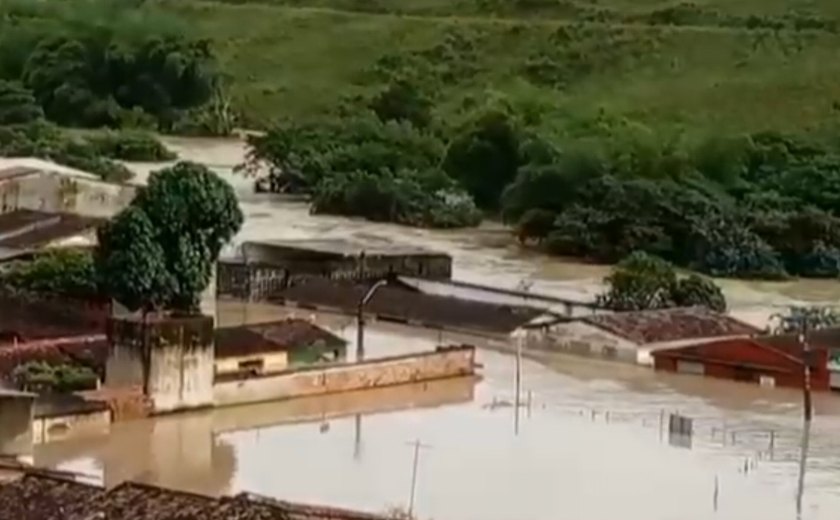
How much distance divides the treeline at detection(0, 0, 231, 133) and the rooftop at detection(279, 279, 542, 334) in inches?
863

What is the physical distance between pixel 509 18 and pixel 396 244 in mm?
26541

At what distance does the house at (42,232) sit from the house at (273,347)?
4.95 metres

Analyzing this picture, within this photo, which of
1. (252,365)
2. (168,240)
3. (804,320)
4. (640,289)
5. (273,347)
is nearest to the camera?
(168,240)

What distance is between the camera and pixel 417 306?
2869 centimetres

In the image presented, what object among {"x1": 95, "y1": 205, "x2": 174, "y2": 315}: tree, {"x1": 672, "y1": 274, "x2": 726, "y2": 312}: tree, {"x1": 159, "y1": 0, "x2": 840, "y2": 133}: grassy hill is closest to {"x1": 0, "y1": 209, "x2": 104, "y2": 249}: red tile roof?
{"x1": 95, "y1": 205, "x2": 174, "y2": 315}: tree

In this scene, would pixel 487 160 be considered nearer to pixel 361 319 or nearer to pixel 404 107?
pixel 404 107

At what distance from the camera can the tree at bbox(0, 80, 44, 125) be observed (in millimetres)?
49500

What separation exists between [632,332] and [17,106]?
26036 millimetres

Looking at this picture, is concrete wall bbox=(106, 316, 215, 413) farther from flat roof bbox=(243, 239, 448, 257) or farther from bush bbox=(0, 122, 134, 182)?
bush bbox=(0, 122, 134, 182)

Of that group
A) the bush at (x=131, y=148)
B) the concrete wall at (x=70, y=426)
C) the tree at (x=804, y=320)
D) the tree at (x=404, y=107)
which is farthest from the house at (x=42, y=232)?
the tree at (x=404, y=107)

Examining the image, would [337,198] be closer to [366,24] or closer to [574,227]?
[574,227]

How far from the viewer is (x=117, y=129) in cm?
5019

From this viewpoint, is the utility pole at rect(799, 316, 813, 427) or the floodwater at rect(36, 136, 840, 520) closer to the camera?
the floodwater at rect(36, 136, 840, 520)

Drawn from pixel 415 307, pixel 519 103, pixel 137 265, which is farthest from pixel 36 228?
pixel 519 103
